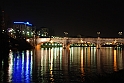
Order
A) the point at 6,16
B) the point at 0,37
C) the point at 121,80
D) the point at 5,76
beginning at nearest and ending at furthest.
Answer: the point at 121,80 → the point at 5,76 → the point at 0,37 → the point at 6,16

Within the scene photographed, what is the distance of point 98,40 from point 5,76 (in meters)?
125

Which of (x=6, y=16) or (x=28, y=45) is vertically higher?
(x=6, y=16)

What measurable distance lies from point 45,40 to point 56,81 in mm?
127465

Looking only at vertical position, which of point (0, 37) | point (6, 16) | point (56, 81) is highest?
point (6, 16)

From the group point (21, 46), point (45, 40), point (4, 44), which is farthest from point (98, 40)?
point (4, 44)

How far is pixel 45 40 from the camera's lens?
164625 millimetres

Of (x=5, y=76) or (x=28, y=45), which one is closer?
(x=5, y=76)

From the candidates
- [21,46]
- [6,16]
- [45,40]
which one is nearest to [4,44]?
[6,16]

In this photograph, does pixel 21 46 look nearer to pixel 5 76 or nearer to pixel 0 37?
pixel 0 37

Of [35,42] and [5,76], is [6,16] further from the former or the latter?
[5,76]

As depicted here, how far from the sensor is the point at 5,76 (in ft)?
133

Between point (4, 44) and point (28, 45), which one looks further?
point (28, 45)

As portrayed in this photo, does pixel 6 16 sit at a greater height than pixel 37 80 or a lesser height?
greater

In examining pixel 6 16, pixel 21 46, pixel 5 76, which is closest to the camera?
pixel 5 76
